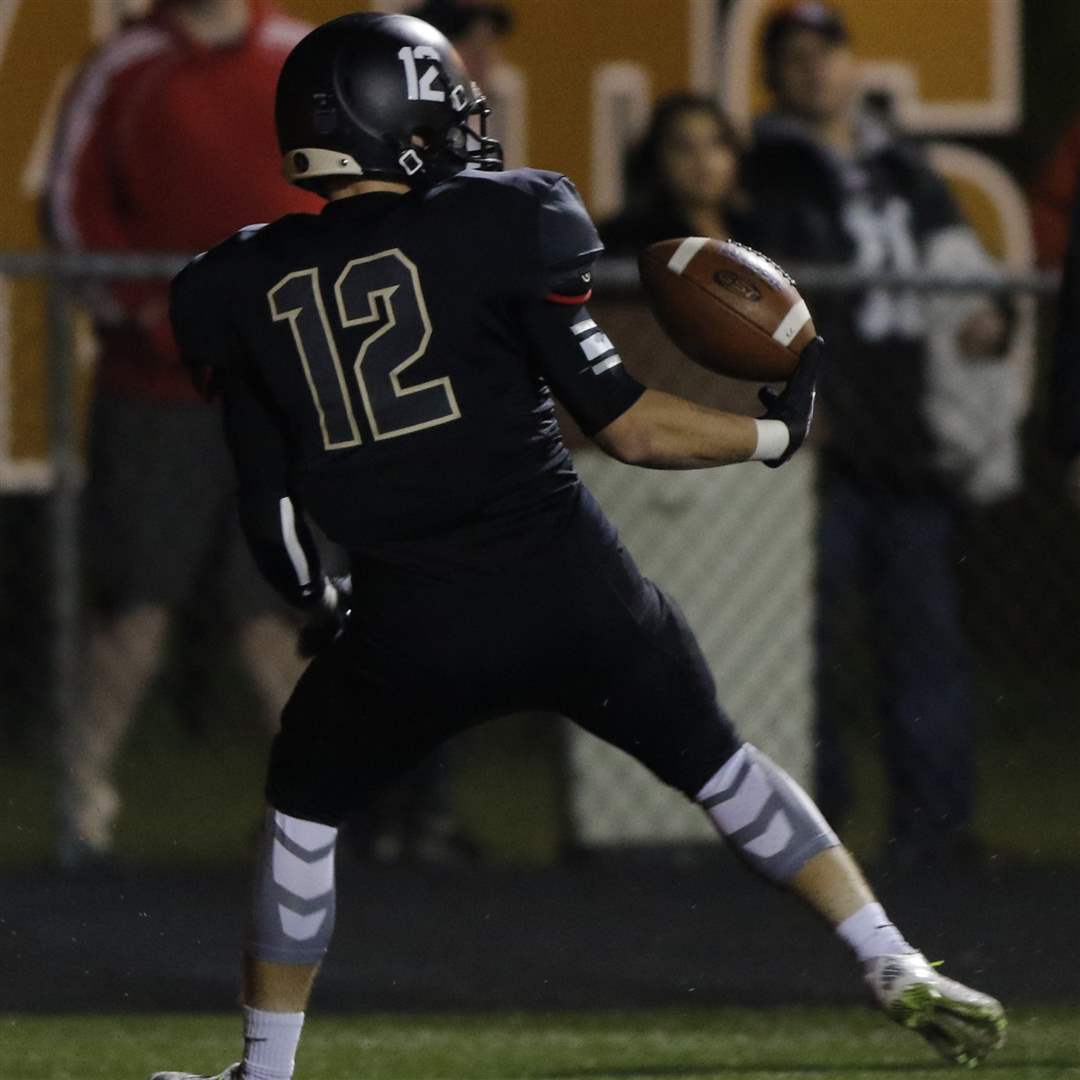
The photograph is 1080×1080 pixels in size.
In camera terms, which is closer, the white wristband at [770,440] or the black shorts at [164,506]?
the white wristband at [770,440]

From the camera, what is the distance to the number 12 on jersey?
4.12 m

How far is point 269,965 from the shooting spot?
4.29m

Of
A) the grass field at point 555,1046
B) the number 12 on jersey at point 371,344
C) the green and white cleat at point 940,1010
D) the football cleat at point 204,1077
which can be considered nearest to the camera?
the number 12 on jersey at point 371,344

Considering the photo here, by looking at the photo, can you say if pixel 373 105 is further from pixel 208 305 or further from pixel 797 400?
pixel 797 400

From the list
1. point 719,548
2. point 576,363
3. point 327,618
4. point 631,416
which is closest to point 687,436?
point 631,416

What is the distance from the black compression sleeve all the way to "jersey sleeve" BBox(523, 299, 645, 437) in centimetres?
45

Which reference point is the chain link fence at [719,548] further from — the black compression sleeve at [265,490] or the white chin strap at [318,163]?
the white chin strap at [318,163]

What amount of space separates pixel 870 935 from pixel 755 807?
274 mm

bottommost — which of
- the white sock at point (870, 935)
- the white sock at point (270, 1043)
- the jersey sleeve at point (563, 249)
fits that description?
the white sock at point (270, 1043)

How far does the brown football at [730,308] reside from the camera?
4406 millimetres

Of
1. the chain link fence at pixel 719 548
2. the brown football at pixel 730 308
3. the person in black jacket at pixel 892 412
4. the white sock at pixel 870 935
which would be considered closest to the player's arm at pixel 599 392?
the brown football at pixel 730 308

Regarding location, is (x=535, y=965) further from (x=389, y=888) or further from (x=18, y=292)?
(x=18, y=292)

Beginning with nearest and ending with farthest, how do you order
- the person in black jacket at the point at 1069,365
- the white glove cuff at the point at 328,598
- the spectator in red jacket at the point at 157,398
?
the white glove cuff at the point at 328,598 → the person in black jacket at the point at 1069,365 → the spectator in red jacket at the point at 157,398

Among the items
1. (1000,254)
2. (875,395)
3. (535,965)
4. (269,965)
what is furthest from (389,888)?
(1000,254)
